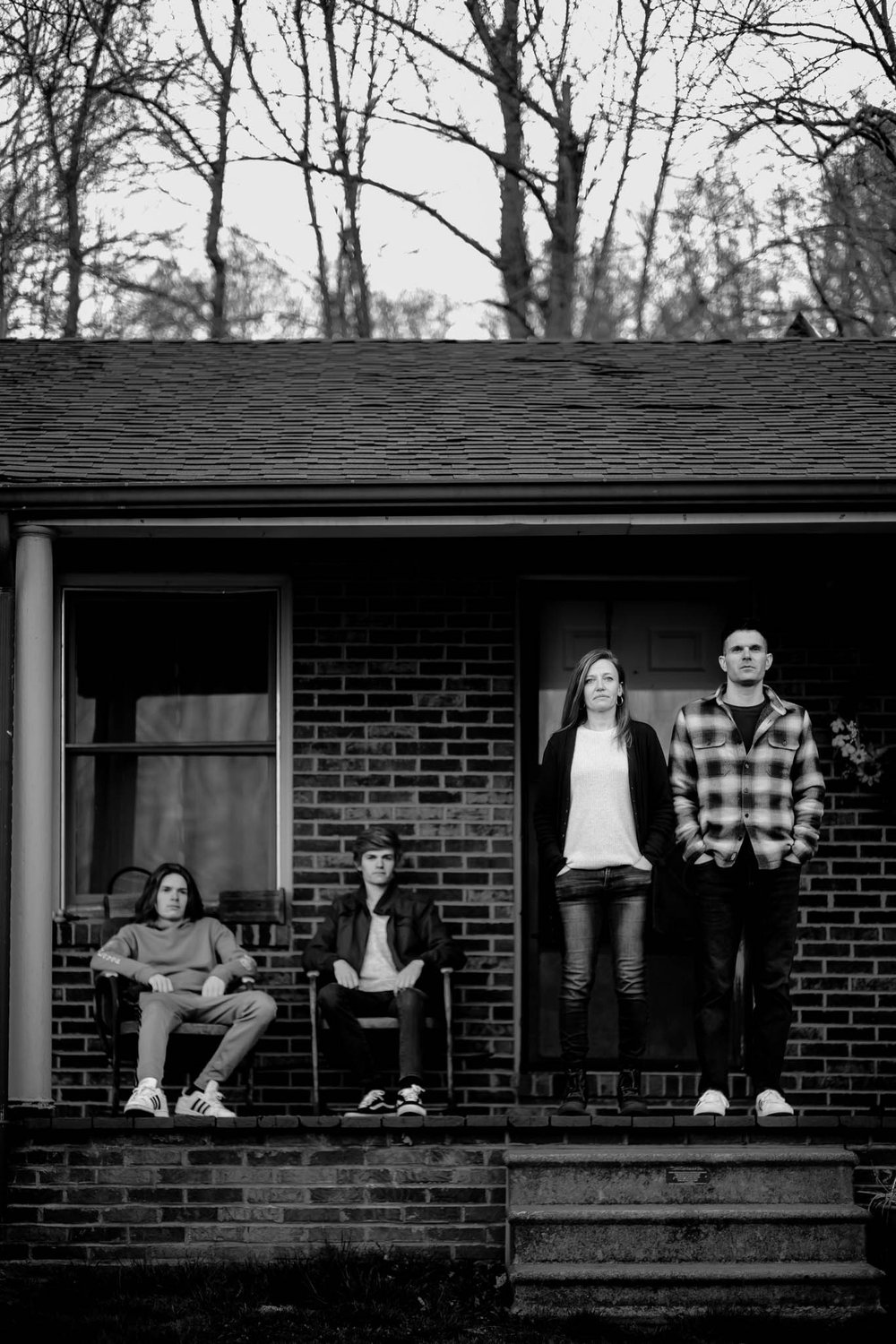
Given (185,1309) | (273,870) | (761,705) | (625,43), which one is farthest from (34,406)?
(625,43)

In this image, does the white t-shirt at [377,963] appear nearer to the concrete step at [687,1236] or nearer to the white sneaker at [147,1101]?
the white sneaker at [147,1101]

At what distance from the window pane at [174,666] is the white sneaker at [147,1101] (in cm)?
192

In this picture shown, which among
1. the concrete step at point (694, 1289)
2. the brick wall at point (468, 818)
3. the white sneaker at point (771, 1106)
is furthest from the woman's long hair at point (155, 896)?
the white sneaker at point (771, 1106)

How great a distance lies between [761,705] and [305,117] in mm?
14381

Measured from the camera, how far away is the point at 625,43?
17938mm

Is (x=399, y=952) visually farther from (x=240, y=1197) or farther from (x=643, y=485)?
(x=643, y=485)

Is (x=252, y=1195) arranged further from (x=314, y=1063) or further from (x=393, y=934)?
(x=393, y=934)

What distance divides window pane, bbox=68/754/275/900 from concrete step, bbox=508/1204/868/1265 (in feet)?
8.27

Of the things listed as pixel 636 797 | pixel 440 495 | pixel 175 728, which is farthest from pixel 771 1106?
pixel 175 728

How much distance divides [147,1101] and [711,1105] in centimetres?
201

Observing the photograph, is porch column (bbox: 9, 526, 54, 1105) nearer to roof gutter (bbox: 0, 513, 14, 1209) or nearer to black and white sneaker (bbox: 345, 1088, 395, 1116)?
roof gutter (bbox: 0, 513, 14, 1209)

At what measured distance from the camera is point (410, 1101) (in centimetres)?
626

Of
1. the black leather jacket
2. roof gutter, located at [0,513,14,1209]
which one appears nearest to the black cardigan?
the black leather jacket

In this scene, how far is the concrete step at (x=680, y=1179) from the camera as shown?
225 inches
